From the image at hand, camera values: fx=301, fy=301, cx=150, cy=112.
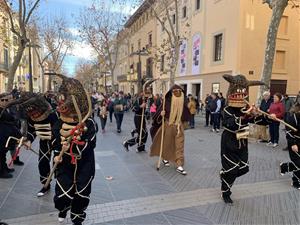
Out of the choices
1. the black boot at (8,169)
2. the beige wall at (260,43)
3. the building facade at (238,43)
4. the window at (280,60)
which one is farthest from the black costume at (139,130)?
the window at (280,60)

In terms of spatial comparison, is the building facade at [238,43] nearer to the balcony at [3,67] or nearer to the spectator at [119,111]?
the spectator at [119,111]

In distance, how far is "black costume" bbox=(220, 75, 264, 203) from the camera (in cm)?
473

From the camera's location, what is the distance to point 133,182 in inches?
229

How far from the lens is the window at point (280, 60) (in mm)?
19297

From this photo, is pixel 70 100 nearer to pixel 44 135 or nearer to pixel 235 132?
pixel 44 135

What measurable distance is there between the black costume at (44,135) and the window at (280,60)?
17.5m

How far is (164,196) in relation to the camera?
16.6 feet

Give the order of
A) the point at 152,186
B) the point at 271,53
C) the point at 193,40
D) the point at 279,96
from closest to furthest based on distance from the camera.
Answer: the point at 152,186 < the point at 279,96 < the point at 271,53 < the point at 193,40

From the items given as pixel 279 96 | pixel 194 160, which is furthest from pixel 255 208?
pixel 279 96

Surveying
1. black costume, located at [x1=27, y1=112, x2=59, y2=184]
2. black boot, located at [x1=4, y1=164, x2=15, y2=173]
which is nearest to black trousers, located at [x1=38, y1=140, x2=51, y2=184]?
black costume, located at [x1=27, y1=112, x2=59, y2=184]

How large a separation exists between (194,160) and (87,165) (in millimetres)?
4451

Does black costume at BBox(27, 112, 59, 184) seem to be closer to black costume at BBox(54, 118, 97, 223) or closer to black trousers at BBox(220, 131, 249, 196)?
black costume at BBox(54, 118, 97, 223)

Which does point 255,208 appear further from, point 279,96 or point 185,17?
point 185,17

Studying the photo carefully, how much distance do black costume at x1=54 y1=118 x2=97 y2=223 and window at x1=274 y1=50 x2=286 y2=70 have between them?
18278 millimetres
